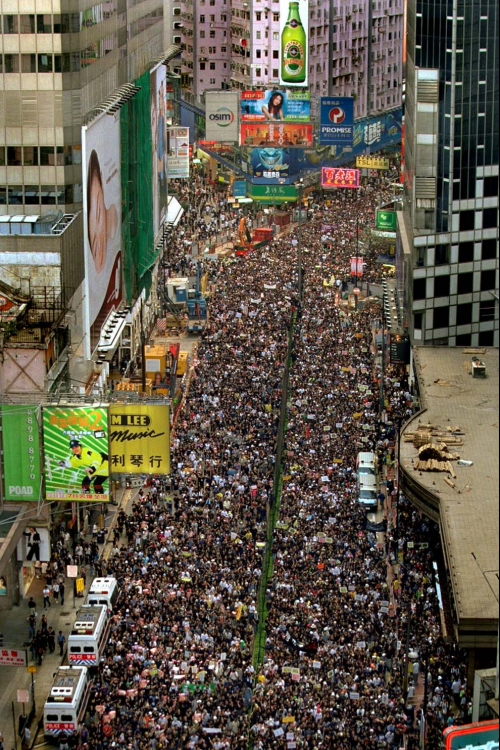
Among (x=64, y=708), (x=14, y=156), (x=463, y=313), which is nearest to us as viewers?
(x=64, y=708)

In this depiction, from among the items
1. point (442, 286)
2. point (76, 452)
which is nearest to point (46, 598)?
point (76, 452)

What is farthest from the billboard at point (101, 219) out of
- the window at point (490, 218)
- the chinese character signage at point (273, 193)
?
the chinese character signage at point (273, 193)

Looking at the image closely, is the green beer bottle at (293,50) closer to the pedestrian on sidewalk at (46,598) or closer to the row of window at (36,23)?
the row of window at (36,23)

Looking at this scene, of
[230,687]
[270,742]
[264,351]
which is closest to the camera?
[270,742]

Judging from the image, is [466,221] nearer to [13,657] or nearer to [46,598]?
[46,598]

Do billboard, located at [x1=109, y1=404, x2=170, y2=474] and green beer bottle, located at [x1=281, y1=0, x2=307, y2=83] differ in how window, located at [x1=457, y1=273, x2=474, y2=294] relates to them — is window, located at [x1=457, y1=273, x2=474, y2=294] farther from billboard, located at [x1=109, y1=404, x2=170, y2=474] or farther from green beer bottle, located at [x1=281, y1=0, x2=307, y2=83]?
green beer bottle, located at [x1=281, y1=0, x2=307, y2=83]

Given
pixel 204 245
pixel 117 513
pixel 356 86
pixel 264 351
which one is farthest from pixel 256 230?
pixel 117 513

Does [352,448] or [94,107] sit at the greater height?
[94,107]

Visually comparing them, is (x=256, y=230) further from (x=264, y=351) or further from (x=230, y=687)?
(x=230, y=687)
